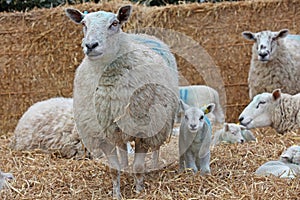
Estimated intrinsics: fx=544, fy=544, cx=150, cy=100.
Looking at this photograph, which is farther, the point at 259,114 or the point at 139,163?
the point at 259,114

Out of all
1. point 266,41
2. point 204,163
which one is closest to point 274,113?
point 266,41

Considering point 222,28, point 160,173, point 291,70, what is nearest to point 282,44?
point 291,70

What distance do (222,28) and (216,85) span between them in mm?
1045

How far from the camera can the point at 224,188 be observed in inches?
159

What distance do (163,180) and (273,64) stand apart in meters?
4.04

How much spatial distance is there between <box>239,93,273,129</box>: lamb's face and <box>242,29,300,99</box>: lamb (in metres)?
0.90

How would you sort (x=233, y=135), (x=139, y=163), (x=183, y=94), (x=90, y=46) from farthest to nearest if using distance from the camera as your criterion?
(x=183, y=94) < (x=233, y=135) < (x=139, y=163) < (x=90, y=46)

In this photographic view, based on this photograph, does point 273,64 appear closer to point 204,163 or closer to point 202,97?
point 202,97

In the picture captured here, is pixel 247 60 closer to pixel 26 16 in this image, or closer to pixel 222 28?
pixel 222 28

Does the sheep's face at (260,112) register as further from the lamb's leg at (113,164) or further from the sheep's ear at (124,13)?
the sheep's ear at (124,13)

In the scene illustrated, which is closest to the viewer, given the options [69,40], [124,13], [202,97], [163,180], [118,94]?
[118,94]

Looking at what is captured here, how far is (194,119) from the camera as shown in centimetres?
440

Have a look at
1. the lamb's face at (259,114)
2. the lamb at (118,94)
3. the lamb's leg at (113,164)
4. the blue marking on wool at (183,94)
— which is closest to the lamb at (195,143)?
the lamb at (118,94)

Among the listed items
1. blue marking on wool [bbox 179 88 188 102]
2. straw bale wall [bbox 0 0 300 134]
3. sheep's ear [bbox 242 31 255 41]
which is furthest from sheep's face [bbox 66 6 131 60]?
straw bale wall [bbox 0 0 300 134]
